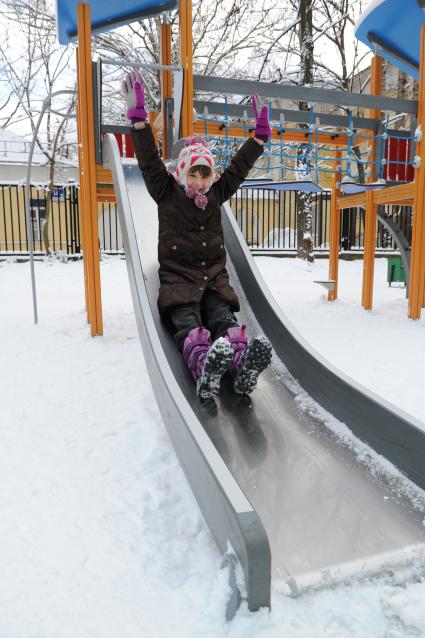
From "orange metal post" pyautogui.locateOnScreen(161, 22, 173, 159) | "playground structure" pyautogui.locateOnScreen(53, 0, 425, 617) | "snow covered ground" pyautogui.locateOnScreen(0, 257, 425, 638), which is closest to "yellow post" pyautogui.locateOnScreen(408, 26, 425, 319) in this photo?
"snow covered ground" pyautogui.locateOnScreen(0, 257, 425, 638)

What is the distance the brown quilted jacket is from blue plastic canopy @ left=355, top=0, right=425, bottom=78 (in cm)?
407

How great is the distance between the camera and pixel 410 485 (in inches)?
79.4

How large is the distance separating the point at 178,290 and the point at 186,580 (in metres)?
→ 1.69

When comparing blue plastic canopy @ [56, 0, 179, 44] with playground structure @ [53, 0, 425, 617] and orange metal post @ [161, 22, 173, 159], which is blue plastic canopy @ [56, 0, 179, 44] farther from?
playground structure @ [53, 0, 425, 617]

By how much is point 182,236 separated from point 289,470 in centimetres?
163

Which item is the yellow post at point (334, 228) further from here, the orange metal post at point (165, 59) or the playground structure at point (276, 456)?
the playground structure at point (276, 456)

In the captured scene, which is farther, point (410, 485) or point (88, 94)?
point (88, 94)

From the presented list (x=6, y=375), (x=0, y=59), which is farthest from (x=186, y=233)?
(x=0, y=59)

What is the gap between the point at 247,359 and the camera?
2.44m

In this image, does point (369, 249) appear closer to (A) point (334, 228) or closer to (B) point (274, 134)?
(A) point (334, 228)

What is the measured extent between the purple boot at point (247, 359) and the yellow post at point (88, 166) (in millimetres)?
2478

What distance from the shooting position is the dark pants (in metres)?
2.76

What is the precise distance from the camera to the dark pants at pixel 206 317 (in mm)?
2760

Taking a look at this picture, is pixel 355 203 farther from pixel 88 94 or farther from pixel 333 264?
pixel 88 94
